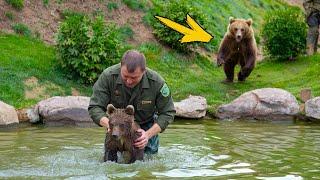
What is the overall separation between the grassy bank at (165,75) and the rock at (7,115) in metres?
0.91

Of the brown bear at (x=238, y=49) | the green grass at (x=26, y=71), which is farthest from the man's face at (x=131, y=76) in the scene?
the brown bear at (x=238, y=49)

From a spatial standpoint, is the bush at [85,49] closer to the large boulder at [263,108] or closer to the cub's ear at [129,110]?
the large boulder at [263,108]

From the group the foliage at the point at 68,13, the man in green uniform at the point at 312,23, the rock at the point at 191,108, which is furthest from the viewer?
the man in green uniform at the point at 312,23

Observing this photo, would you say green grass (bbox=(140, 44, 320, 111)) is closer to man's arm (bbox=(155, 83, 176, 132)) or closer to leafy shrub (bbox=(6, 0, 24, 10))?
leafy shrub (bbox=(6, 0, 24, 10))

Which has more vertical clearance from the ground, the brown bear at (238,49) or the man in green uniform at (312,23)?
the man in green uniform at (312,23)

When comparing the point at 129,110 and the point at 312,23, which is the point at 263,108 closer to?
the point at 129,110

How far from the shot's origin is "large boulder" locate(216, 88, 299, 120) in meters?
13.9

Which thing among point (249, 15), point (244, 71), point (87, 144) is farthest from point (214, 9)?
point (87, 144)

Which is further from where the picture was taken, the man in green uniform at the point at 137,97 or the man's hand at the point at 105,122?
the man in green uniform at the point at 137,97

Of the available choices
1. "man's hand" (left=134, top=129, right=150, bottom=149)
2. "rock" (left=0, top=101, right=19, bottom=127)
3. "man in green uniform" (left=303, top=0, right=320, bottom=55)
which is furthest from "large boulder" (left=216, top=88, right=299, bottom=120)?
"man in green uniform" (left=303, top=0, right=320, bottom=55)

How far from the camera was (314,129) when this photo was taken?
12.6 metres

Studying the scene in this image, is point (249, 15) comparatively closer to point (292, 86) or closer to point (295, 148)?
point (292, 86)

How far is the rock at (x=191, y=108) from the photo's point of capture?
13.9 meters

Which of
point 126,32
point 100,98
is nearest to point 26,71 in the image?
point 126,32
